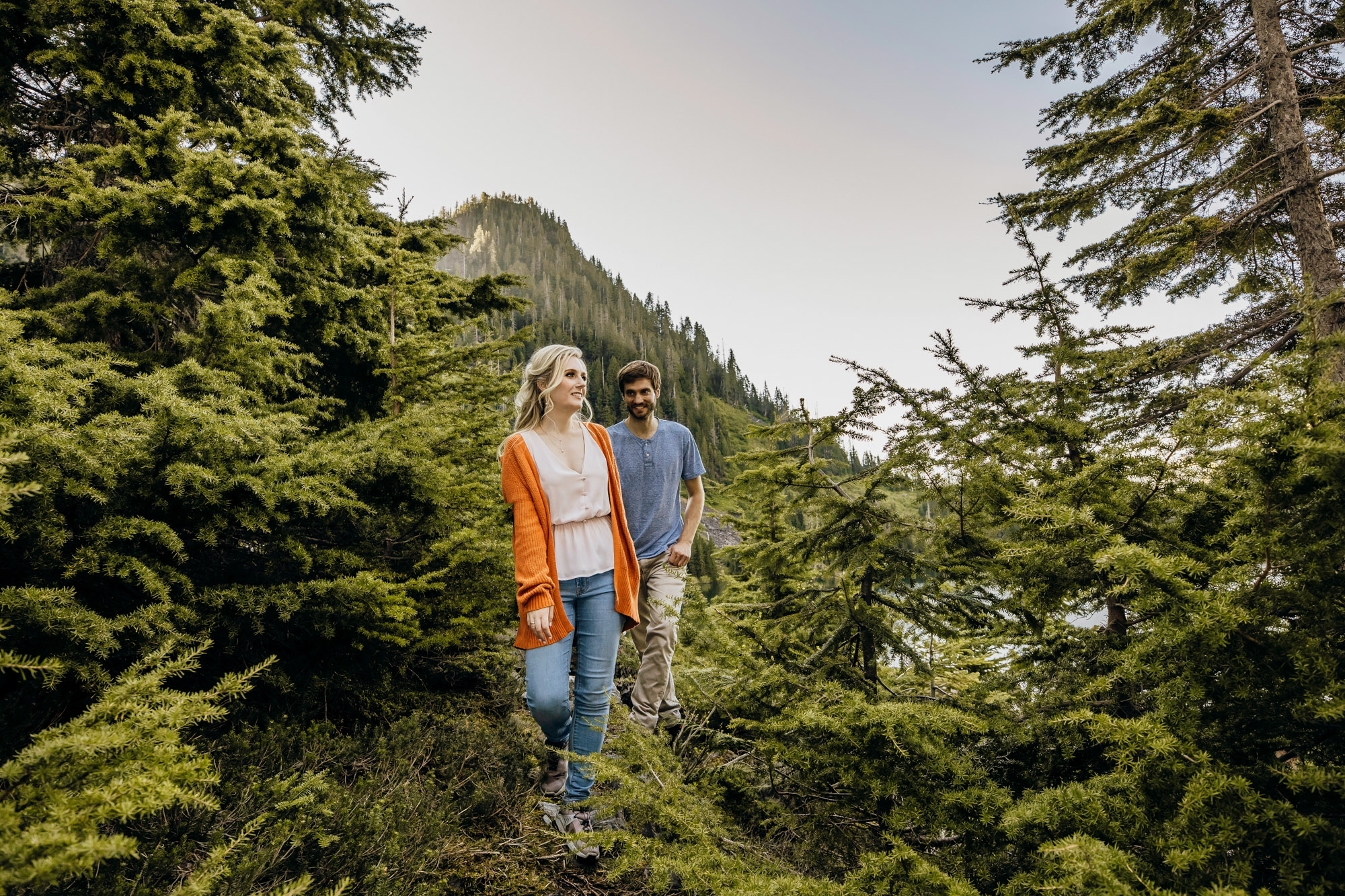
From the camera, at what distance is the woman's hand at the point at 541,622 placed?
2.61 metres

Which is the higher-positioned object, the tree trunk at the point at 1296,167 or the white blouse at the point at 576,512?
the tree trunk at the point at 1296,167

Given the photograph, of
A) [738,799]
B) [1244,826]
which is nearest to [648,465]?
[738,799]

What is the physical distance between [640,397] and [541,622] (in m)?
1.68

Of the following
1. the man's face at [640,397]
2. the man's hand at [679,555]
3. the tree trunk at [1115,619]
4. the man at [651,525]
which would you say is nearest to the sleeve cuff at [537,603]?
the man at [651,525]

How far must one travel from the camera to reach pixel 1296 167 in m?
5.61

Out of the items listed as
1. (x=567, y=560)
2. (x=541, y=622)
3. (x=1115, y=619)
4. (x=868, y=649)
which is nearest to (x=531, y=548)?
(x=567, y=560)

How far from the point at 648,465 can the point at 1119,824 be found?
9.30 ft

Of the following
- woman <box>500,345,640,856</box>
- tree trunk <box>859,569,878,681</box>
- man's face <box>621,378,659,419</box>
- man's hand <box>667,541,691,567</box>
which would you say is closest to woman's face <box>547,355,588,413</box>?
woman <box>500,345,640,856</box>

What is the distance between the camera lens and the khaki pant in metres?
3.67

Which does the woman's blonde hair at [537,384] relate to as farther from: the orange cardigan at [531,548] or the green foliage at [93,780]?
the green foliage at [93,780]

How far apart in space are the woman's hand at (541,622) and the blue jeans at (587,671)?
0.21m

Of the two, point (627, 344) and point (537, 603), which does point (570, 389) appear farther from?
point (627, 344)

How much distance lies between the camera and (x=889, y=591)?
372cm

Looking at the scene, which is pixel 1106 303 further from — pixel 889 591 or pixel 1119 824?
pixel 1119 824
